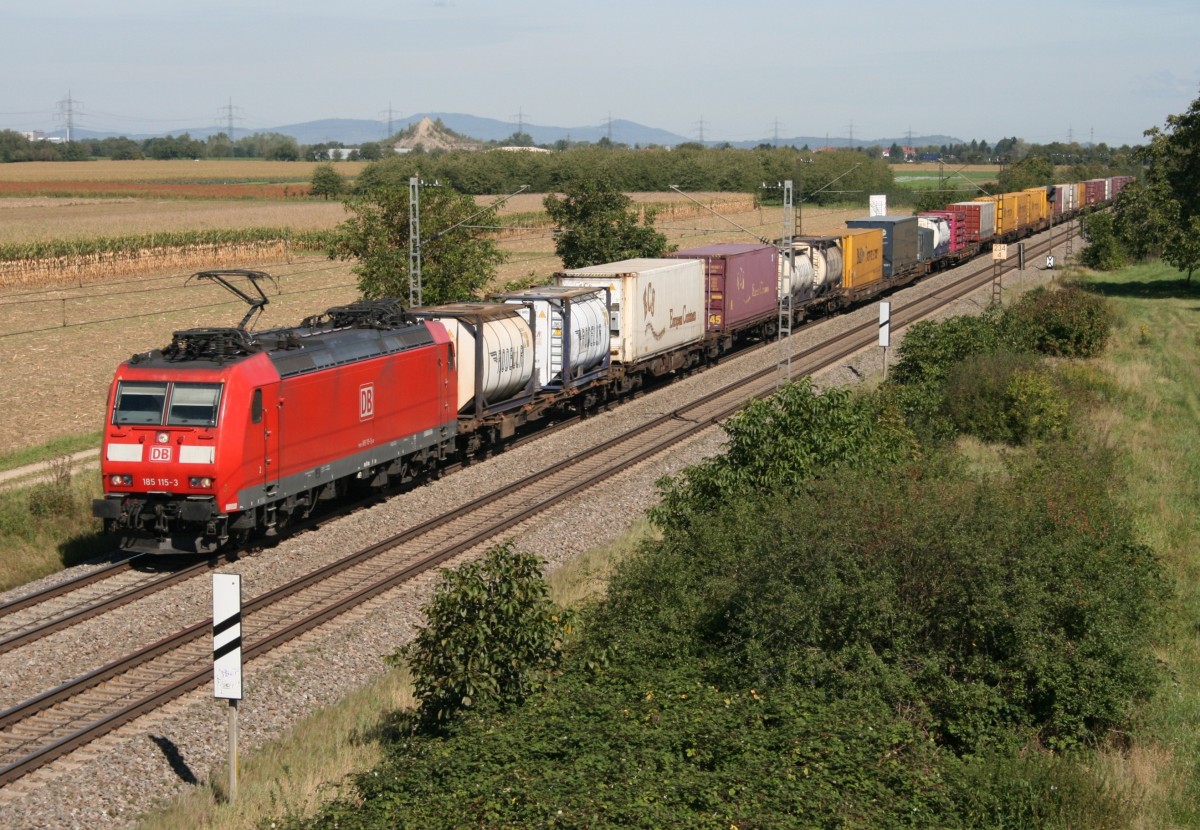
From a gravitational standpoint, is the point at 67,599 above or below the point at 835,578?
below

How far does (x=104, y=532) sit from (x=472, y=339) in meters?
8.18

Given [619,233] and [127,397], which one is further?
[619,233]

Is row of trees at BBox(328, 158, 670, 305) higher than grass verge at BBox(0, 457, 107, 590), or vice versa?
row of trees at BBox(328, 158, 670, 305)

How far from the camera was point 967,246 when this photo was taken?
2707 inches

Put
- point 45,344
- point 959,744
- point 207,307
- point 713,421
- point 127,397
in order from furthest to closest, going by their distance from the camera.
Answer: point 207,307 < point 45,344 < point 713,421 < point 127,397 < point 959,744

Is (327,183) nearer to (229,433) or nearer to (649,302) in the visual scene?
(649,302)

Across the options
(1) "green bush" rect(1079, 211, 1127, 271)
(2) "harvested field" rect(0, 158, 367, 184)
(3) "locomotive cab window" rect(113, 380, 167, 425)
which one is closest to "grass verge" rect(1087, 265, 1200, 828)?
(1) "green bush" rect(1079, 211, 1127, 271)

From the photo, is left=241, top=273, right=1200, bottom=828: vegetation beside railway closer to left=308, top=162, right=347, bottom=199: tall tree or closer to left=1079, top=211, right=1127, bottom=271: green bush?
left=1079, top=211, right=1127, bottom=271: green bush

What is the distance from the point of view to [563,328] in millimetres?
29625

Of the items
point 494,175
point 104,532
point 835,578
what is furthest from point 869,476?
point 494,175

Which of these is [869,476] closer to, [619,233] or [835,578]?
[835,578]

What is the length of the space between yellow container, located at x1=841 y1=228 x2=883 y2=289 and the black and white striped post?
39453mm

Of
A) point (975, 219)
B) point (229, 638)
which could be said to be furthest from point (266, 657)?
point (975, 219)

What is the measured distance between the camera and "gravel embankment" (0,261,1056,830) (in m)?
12.7
